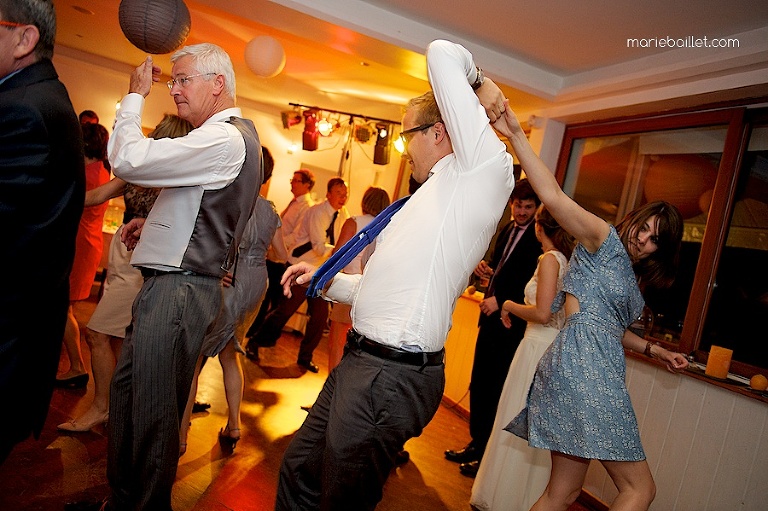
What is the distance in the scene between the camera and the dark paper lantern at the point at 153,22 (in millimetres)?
2576

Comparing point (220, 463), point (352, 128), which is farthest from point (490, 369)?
point (352, 128)

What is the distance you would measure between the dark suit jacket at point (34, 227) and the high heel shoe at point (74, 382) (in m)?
2.21

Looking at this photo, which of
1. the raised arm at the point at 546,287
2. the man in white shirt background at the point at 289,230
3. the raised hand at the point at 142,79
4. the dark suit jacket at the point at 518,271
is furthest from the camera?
the man in white shirt background at the point at 289,230

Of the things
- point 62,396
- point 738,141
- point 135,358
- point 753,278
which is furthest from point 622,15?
point 62,396

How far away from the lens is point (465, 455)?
366 centimetres

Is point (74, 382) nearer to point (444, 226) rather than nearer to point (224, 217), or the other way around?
point (224, 217)

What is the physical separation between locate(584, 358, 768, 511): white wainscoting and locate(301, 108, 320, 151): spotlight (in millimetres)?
5228

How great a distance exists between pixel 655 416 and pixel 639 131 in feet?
6.73

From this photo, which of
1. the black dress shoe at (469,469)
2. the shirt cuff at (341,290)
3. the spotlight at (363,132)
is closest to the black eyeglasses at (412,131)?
the shirt cuff at (341,290)

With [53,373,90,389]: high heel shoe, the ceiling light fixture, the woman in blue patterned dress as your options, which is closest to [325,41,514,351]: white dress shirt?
the woman in blue patterned dress

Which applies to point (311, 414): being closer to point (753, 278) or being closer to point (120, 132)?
point (120, 132)

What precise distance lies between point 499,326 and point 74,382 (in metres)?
2.54

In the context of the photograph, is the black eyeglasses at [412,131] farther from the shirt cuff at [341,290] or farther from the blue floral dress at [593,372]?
the blue floral dress at [593,372]

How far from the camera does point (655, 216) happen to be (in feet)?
6.77
